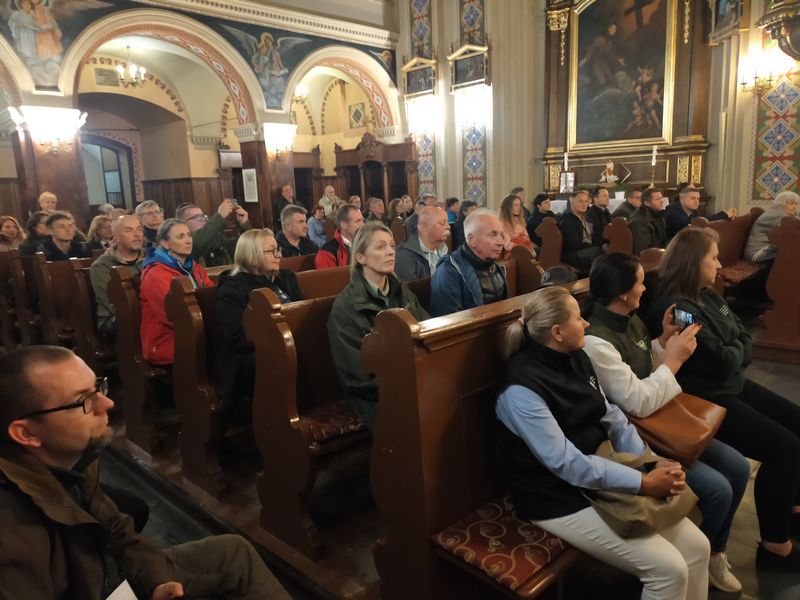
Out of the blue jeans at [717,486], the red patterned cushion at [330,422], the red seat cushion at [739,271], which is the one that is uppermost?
the red seat cushion at [739,271]

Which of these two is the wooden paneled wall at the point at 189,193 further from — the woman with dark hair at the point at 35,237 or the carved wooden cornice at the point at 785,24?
the carved wooden cornice at the point at 785,24

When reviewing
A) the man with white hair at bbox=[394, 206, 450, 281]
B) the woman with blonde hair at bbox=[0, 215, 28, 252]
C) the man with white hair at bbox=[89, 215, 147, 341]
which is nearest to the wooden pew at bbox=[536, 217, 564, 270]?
the man with white hair at bbox=[394, 206, 450, 281]

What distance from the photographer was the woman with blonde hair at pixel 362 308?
2.37 m

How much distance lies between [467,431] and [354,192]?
504 inches

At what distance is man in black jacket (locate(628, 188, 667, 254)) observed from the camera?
18.8ft

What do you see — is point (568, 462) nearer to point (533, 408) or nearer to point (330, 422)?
point (533, 408)

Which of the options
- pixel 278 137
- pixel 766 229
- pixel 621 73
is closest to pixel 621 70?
pixel 621 73

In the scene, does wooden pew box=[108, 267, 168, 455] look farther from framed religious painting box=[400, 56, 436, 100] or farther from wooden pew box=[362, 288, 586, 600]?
framed religious painting box=[400, 56, 436, 100]

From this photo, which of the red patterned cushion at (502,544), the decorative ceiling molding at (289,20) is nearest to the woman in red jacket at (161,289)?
the red patterned cushion at (502,544)

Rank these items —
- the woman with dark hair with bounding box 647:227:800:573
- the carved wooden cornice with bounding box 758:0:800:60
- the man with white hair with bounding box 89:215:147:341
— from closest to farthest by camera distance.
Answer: the woman with dark hair with bounding box 647:227:800:573 → the man with white hair with bounding box 89:215:147:341 → the carved wooden cornice with bounding box 758:0:800:60

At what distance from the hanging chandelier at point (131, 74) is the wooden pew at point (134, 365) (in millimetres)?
10545

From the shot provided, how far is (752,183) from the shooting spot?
8.34m

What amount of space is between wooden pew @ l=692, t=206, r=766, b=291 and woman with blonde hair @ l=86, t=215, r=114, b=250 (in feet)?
18.6

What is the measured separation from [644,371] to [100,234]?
5481 mm
